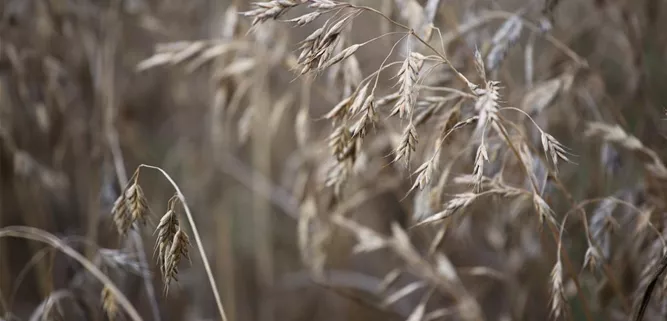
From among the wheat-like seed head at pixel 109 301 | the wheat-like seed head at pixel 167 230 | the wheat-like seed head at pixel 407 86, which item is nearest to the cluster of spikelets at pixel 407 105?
the wheat-like seed head at pixel 407 86

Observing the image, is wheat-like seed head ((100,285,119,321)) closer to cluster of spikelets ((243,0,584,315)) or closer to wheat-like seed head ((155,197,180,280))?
wheat-like seed head ((155,197,180,280))

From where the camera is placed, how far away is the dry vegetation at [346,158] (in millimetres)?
946

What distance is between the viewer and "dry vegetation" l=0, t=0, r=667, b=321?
946 millimetres

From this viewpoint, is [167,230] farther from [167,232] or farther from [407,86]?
[407,86]

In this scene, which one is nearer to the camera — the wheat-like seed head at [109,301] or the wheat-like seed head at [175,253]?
the wheat-like seed head at [175,253]

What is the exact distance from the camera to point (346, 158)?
3.34ft

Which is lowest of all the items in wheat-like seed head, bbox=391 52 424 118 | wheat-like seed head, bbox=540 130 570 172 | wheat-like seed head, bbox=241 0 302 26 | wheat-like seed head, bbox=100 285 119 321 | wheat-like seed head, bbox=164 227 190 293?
wheat-like seed head, bbox=100 285 119 321

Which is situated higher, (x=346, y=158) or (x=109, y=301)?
(x=346, y=158)

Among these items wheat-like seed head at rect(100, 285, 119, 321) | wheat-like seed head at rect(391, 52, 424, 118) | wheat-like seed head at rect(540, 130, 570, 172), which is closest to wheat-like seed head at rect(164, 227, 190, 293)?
wheat-like seed head at rect(100, 285, 119, 321)

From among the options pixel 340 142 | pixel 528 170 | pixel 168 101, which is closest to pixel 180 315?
pixel 168 101

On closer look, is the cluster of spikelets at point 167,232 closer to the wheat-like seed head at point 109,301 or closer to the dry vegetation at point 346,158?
the dry vegetation at point 346,158

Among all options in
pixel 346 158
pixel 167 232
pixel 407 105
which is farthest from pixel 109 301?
pixel 407 105

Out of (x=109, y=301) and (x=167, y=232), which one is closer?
(x=167, y=232)

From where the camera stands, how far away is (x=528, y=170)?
0.90 meters
